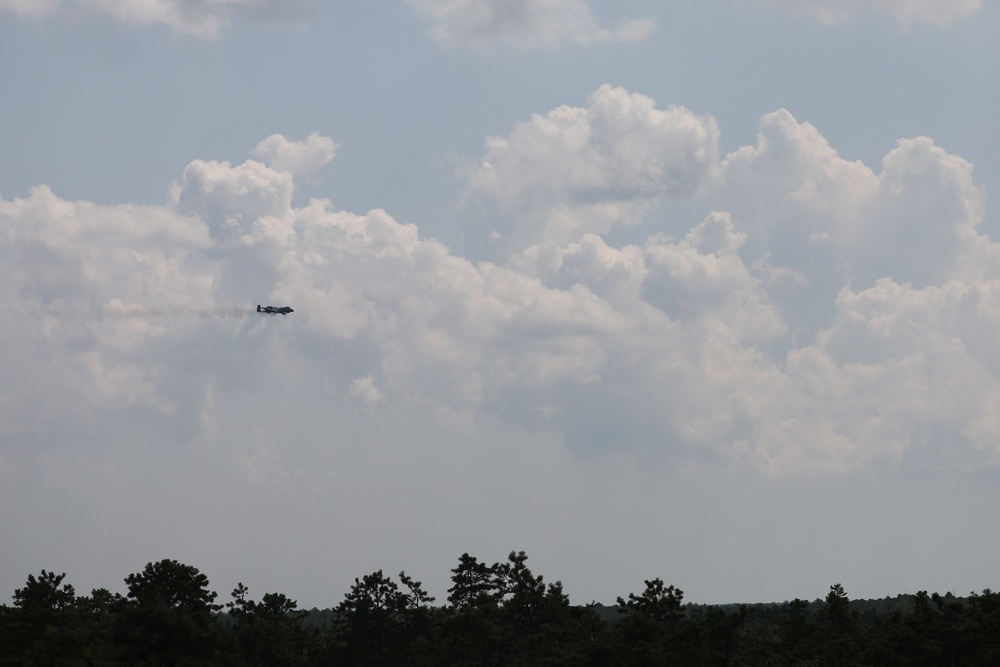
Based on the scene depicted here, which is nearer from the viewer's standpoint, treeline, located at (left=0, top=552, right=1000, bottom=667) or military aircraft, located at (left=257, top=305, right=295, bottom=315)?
treeline, located at (left=0, top=552, right=1000, bottom=667)

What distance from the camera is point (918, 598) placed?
113 meters

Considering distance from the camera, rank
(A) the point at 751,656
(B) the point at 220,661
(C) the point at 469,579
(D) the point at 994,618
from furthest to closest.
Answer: (C) the point at 469,579
(A) the point at 751,656
(B) the point at 220,661
(D) the point at 994,618

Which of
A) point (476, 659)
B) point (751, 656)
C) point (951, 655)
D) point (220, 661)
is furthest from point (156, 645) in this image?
point (951, 655)

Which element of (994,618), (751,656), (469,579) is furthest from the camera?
(469,579)

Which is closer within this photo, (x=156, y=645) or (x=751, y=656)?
(x=156, y=645)

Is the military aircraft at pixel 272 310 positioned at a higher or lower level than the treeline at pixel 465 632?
higher

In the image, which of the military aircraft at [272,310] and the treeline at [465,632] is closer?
the treeline at [465,632]

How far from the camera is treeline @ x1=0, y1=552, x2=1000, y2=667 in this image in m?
93.2

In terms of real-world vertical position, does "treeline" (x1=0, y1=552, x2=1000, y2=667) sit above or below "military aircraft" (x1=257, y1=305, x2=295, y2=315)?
below

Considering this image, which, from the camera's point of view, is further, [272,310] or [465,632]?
[272,310]

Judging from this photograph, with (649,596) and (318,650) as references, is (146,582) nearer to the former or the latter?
(318,650)

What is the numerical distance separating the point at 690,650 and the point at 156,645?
4109 cm

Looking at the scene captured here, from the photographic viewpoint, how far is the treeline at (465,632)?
93188 millimetres

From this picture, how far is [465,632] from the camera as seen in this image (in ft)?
337
